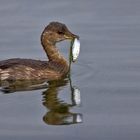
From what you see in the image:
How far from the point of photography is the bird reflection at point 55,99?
13.1m

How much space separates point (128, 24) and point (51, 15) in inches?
69.1

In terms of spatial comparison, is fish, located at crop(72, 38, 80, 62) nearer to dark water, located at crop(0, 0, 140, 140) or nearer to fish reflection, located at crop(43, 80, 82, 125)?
dark water, located at crop(0, 0, 140, 140)

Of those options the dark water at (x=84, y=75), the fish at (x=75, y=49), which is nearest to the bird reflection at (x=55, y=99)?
the dark water at (x=84, y=75)

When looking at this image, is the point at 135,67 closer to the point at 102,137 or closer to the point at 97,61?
the point at 97,61

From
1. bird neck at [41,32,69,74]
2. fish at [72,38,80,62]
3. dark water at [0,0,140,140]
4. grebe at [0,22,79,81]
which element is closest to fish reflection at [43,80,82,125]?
dark water at [0,0,140,140]

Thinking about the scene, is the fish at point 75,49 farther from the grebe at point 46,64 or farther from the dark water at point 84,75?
the dark water at point 84,75

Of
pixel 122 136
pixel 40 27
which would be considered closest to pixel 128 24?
pixel 40 27

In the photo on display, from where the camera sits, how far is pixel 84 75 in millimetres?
15594

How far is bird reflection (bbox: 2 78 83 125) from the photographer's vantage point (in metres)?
13.1

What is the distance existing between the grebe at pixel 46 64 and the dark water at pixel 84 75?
33cm

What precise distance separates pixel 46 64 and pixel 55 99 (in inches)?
70.6

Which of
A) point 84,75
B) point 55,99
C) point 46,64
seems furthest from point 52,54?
point 55,99

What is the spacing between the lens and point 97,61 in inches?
636

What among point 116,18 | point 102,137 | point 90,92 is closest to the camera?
point 102,137
